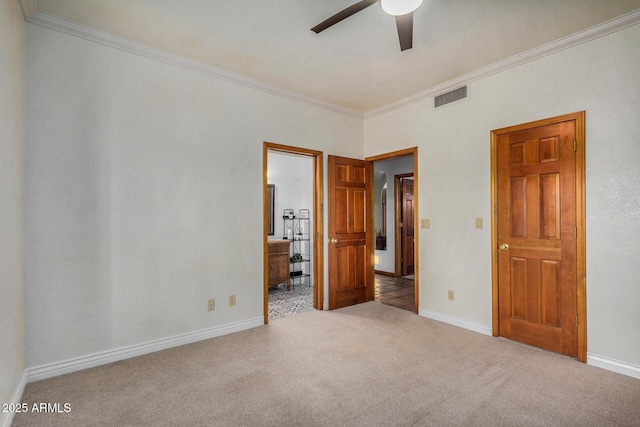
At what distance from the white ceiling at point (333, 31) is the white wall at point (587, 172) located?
32cm

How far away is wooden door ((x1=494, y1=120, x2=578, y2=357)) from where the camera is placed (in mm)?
2795

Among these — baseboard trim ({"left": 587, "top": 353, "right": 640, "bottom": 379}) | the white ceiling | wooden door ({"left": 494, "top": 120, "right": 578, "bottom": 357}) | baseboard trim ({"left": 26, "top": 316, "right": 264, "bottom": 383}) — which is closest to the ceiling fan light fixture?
the white ceiling

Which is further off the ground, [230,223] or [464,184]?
[464,184]

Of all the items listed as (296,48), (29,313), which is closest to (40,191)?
(29,313)

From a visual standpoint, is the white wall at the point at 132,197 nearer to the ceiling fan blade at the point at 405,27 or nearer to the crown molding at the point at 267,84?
the crown molding at the point at 267,84

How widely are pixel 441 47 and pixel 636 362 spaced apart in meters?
3.01

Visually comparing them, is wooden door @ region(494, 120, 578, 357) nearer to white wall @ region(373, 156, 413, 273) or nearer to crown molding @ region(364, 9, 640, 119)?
crown molding @ region(364, 9, 640, 119)

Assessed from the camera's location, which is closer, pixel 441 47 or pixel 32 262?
pixel 32 262

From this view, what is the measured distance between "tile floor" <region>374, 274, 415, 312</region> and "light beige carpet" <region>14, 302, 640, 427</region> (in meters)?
1.35

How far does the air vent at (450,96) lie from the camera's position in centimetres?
357

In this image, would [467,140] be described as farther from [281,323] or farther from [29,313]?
[29,313]

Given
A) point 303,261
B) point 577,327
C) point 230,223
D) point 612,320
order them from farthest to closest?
1. point 303,261
2. point 230,223
3. point 577,327
4. point 612,320

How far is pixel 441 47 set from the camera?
9.59 feet

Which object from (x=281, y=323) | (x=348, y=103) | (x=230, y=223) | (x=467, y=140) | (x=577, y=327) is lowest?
(x=281, y=323)
